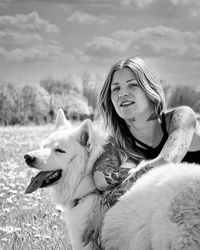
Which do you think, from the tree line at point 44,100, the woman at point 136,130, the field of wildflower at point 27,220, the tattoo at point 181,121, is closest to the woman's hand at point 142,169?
the woman at point 136,130

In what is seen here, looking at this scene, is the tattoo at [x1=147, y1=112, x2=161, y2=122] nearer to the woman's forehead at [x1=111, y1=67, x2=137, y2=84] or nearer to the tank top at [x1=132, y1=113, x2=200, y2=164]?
the tank top at [x1=132, y1=113, x2=200, y2=164]

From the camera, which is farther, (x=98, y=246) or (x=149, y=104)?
(x=149, y=104)

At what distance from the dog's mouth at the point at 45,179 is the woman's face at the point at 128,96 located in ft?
3.05

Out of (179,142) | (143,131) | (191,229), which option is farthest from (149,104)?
(191,229)

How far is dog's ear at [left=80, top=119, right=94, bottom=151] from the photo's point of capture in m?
4.35

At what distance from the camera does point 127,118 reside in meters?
4.73

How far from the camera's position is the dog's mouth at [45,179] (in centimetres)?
443

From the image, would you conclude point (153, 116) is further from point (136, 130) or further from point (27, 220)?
point (27, 220)

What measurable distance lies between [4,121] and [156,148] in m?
38.3

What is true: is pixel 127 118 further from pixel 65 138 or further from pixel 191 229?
pixel 191 229

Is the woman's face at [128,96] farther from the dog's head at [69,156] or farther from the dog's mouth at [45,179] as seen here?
the dog's mouth at [45,179]

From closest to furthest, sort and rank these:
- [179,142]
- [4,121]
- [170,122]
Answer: [179,142] → [170,122] → [4,121]

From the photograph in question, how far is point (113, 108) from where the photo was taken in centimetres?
505

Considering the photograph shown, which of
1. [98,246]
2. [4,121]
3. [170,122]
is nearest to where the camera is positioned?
[98,246]
